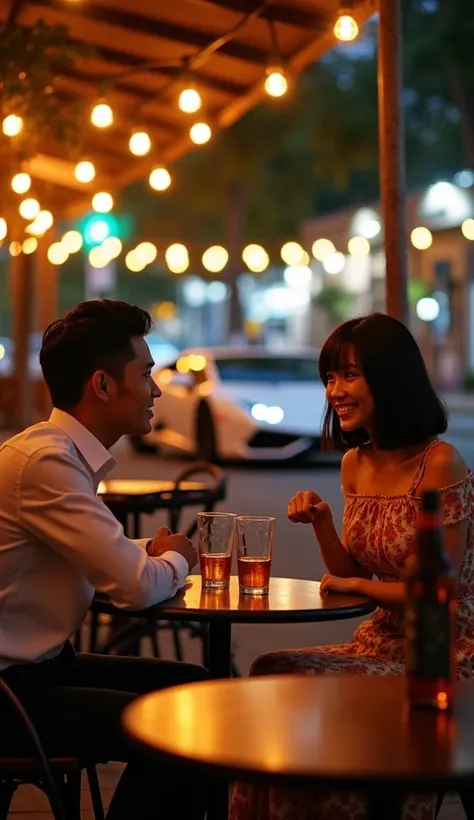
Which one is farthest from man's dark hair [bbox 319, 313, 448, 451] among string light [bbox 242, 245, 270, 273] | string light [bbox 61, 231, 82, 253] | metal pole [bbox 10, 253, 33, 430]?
string light [bbox 242, 245, 270, 273]

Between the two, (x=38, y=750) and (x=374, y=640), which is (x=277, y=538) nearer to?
(x=374, y=640)

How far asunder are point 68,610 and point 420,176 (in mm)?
53893

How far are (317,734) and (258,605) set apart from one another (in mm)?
1271

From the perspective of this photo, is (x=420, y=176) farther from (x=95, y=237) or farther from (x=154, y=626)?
(x=154, y=626)

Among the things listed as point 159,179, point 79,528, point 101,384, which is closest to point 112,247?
point 159,179

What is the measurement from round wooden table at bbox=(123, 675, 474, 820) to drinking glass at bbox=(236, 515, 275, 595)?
101 cm

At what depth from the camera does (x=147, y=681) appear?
3.97 m

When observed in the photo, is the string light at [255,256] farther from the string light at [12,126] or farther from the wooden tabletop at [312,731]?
the wooden tabletop at [312,731]

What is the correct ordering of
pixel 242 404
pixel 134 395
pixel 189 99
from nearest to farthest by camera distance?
pixel 134 395 < pixel 189 99 < pixel 242 404

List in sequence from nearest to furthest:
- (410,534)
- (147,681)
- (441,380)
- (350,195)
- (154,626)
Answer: (147,681) < (410,534) < (154,626) < (441,380) < (350,195)

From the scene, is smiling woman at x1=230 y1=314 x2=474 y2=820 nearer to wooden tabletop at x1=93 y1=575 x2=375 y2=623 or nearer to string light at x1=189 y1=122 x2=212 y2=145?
wooden tabletop at x1=93 y1=575 x2=375 y2=623

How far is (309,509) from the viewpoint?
4.42 m

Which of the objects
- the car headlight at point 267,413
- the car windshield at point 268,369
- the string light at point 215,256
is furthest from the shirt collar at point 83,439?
the string light at point 215,256

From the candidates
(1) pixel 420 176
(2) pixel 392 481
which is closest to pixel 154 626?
(2) pixel 392 481
